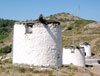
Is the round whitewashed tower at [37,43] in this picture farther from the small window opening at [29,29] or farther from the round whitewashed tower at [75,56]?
the round whitewashed tower at [75,56]

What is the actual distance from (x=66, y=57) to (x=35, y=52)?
1144 cm

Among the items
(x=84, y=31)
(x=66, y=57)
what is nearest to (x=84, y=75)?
(x=66, y=57)

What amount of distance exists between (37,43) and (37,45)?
118mm

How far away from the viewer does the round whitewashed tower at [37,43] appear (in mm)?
13168

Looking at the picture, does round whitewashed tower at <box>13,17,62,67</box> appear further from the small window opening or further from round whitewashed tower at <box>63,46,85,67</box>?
round whitewashed tower at <box>63,46,85,67</box>

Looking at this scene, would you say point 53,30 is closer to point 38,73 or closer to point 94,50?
point 38,73

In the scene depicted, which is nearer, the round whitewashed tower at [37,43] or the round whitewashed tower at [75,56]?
the round whitewashed tower at [37,43]

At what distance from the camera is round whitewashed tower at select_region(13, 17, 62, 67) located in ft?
43.2

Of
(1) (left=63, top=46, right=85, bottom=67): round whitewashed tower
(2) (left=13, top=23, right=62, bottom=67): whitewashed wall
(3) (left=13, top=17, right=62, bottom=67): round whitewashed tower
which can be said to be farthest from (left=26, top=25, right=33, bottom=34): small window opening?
(1) (left=63, top=46, right=85, bottom=67): round whitewashed tower

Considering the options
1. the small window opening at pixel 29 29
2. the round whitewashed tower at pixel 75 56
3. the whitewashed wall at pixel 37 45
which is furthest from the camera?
the round whitewashed tower at pixel 75 56

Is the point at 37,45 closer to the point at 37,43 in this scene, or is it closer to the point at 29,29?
the point at 37,43

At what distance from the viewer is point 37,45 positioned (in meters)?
13.1

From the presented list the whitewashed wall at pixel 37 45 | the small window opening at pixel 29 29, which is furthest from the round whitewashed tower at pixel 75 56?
the small window opening at pixel 29 29

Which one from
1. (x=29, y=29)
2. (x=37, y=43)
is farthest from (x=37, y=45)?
(x=29, y=29)
